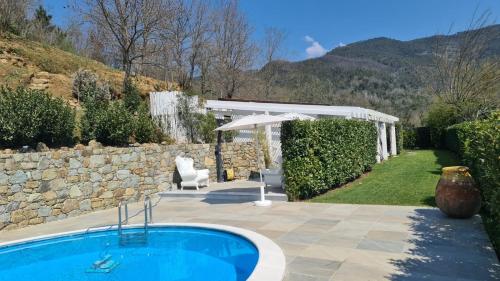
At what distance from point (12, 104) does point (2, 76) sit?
804 cm

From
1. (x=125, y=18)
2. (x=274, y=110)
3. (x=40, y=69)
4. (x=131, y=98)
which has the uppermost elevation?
(x=125, y=18)

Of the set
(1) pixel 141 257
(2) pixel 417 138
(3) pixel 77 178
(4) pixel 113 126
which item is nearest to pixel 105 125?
(4) pixel 113 126

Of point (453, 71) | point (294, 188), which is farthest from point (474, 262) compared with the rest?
point (453, 71)

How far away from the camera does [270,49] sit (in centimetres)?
3616

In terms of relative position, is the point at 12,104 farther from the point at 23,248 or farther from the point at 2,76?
the point at 2,76

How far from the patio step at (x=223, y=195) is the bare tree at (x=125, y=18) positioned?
7980 mm

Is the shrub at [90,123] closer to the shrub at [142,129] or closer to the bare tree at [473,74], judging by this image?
the shrub at [142,129]

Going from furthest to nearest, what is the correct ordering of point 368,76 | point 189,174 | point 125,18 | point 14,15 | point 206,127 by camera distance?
point 368,76, point 14,15, point 125,18, point 206,127, point 189,174

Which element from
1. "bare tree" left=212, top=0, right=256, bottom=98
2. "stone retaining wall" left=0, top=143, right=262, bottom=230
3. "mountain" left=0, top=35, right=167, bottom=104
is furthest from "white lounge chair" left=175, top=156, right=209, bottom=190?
"bare tree" left=212, top=0, right=256, bottom=98

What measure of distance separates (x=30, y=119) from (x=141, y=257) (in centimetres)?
592

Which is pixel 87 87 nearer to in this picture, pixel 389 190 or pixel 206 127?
pixel 206 127

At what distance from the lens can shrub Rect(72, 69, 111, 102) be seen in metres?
16.7

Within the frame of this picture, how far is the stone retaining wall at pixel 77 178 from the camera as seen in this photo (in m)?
9.42

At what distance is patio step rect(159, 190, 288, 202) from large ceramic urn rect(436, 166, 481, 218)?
459 cm
